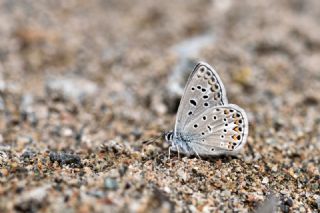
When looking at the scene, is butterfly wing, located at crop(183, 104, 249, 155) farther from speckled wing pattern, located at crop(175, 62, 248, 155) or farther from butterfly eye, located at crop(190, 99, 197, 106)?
butterfly eye, located at crop(190, 99, 197, 106)

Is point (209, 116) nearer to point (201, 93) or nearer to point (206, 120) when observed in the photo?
point (206, 120)

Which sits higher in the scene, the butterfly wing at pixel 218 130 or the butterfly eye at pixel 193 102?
the butterfly eye at pixel 193 102

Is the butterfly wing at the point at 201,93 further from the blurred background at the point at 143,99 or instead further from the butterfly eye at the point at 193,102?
the blurred background at the point at 143,99

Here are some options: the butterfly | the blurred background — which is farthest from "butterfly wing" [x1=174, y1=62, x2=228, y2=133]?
the blurred background

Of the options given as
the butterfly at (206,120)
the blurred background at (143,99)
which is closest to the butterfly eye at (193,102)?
the butterfly at (206,120)

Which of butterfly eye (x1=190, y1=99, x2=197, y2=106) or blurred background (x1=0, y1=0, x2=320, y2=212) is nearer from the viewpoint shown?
blurred background (x1=0, y1=0, x2=320, y2=212)

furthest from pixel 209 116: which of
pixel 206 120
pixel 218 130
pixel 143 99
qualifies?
pixel 143 99

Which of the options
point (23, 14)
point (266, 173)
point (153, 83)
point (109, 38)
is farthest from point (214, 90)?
point (23, 14)
